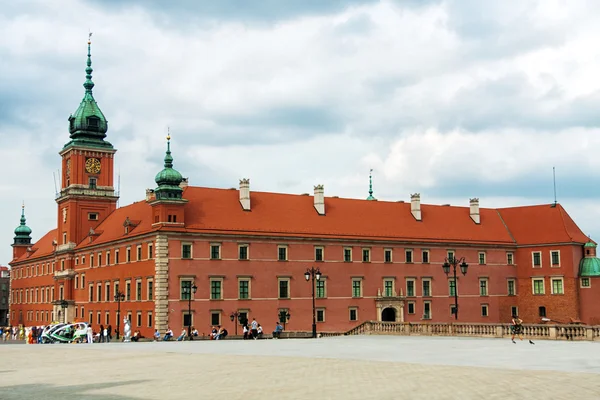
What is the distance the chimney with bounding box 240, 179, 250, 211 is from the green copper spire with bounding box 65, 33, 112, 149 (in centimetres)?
2190

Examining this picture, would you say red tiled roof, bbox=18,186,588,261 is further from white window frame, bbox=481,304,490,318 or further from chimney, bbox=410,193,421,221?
white window frame, bbox=481,304,490,318

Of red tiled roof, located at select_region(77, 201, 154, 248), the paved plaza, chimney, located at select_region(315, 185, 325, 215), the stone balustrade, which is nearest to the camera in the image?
the paved plaza

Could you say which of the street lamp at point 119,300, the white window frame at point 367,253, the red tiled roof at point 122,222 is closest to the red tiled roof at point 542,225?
the white window frame at point 367,253

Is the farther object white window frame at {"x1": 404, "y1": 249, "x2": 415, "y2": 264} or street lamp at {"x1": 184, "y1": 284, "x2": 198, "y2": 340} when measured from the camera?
white window frame at {"x1": 404, "y1": 249, "x2": 415, "y2": 264}

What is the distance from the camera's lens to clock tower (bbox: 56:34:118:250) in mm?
85625

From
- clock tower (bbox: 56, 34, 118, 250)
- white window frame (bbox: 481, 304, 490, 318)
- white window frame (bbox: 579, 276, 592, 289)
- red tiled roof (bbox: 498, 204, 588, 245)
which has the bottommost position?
white window frame (bbox: 481, 304, 490, 318)

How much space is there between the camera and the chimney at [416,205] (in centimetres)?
8331

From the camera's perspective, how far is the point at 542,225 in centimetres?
8619

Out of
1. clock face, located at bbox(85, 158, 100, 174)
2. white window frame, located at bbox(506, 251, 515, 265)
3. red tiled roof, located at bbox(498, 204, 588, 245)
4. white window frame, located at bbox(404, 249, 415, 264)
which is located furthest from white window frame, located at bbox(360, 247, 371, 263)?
clock face, located at bbox(85, 158, 100, 174)

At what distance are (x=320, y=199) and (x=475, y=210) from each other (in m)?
20.4

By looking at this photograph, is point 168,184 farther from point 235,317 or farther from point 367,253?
point 367,253

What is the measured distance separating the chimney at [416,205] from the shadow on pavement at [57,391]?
62.9 m

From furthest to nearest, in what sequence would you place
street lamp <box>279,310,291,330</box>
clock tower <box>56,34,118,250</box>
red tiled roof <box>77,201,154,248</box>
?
1. clock tower <box>56,34,118,250</box>
2. red tiled roof <box>77,201,154,248</box>
3. street lamp <box>279,310,291,330</box>

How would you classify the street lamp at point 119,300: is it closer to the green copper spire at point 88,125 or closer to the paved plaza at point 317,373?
the green copper spire at point 88,125
